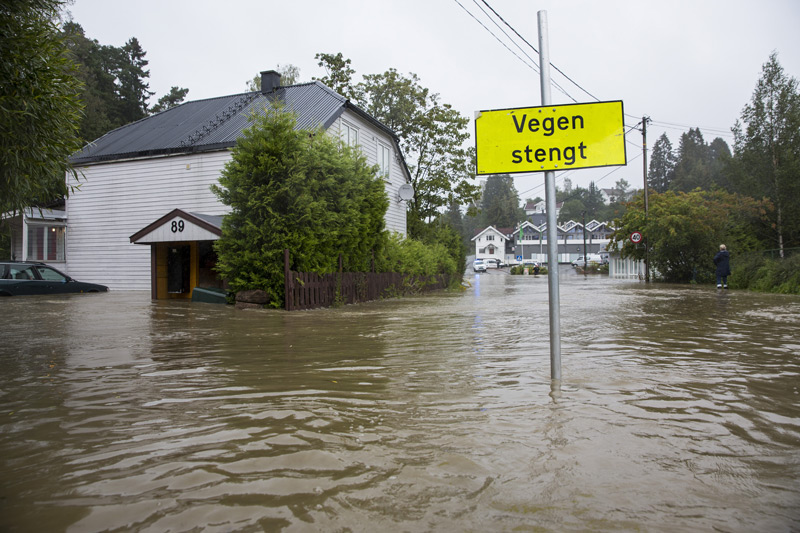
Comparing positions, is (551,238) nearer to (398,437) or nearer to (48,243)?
(398,437)

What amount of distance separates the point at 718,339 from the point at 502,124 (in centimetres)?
495

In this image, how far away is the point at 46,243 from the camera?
2300 cm

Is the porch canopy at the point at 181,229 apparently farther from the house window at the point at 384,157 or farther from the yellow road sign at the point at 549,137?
the yellow road sign at the point at 549,137

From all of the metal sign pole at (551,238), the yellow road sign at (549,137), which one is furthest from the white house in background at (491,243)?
the yellow road sign at (549,137)

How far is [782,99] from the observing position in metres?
35.0

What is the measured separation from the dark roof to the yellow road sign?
1445 cm

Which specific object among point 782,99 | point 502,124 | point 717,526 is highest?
point 782,99

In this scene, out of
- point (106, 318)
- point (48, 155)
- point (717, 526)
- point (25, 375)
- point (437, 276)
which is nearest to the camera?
point (717, 526)

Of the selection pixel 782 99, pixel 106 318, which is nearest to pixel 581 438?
pixel 106 318

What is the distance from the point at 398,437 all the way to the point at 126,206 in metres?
21.3

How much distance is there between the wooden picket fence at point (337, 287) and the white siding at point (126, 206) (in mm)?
6639

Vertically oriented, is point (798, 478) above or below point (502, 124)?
below

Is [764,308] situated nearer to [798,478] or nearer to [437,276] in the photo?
[798,478]

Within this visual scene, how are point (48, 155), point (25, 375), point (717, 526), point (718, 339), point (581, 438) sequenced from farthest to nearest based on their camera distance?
point (718, 339), point (48, 155), point (25, 375), point (581, 438), point (717, 526)
